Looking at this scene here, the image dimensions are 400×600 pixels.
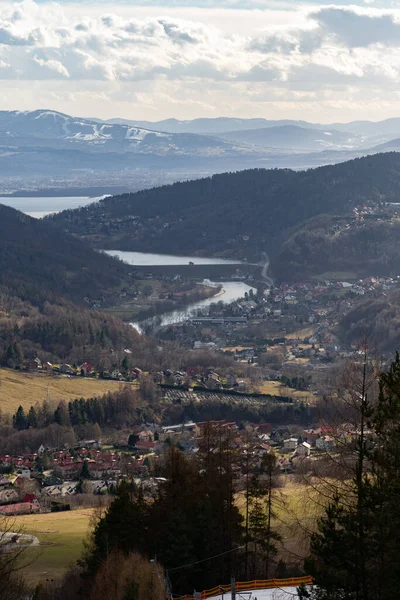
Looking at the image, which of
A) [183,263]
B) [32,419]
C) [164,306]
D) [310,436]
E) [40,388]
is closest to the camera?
[310,436]

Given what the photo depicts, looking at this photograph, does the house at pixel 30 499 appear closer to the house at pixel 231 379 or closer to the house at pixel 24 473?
the house at pixel 24 473

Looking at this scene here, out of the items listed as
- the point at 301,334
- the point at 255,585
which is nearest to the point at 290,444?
the point at 255,585

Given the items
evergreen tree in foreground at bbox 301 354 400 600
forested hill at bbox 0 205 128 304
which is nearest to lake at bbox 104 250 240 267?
forested hill at bbox 0 205 128 304

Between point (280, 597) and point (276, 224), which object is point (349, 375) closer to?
point (280, 597)

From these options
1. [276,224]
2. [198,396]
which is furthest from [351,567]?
[276,224]

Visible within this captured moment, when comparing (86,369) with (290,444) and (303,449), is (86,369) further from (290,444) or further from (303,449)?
(303,449)

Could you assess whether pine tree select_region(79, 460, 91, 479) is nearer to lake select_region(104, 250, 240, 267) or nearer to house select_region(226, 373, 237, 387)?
house select_region(226, 373, 237, 387)
